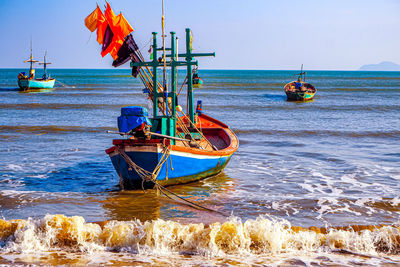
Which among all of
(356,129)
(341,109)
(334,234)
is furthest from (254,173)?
(341,109)

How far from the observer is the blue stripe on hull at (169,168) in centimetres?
1075

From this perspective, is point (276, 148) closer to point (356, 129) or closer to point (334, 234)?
point (356, 129)

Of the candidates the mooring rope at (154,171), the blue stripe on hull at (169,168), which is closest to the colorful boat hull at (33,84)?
the blue stripe on hull at (169,168)

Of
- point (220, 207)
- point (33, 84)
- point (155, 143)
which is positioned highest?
point (33, 84)

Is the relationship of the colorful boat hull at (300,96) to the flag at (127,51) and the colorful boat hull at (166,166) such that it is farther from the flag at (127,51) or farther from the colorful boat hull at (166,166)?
the flag at (127,51)

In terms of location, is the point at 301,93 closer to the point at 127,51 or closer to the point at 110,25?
the point at 127,51

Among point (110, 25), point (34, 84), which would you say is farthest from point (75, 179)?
point (34, 84)

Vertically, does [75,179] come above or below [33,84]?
below

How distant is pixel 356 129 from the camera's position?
24.8 meters

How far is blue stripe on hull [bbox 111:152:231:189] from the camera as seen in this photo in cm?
1075

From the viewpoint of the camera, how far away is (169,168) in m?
11.2

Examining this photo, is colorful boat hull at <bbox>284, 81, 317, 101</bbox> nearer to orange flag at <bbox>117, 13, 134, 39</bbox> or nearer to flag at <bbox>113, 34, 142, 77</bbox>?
flag at <bbox>113, 34, 142, 77</bbox>

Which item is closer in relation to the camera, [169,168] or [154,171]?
[154,171]

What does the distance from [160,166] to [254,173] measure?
4204mm
